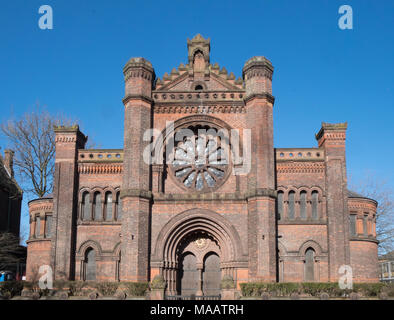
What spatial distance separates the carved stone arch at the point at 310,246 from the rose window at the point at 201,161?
6.43 m

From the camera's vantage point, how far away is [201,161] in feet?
108

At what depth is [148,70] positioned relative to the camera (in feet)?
107

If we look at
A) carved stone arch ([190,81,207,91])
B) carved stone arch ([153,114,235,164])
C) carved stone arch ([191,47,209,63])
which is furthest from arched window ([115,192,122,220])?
carved stone arch ([191,47,209,63])

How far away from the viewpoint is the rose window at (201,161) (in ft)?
106

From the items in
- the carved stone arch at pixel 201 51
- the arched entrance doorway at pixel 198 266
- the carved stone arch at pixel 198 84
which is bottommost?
the arched entrance doorway at pixel 198 266

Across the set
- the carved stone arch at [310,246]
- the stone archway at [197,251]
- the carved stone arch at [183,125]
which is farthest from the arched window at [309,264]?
the carved stone arch at [183,125]

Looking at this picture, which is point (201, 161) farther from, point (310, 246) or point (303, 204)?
point (310, 246)

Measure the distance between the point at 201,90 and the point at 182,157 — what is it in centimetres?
454

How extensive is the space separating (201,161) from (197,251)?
5803mm

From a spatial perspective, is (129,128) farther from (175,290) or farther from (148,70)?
(175,290)

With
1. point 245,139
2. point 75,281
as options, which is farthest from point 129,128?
point 75,281

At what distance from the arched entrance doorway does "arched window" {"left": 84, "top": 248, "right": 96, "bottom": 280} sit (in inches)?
213

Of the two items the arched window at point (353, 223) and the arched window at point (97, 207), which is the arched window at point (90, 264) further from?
the arched window at point (353, 223)
